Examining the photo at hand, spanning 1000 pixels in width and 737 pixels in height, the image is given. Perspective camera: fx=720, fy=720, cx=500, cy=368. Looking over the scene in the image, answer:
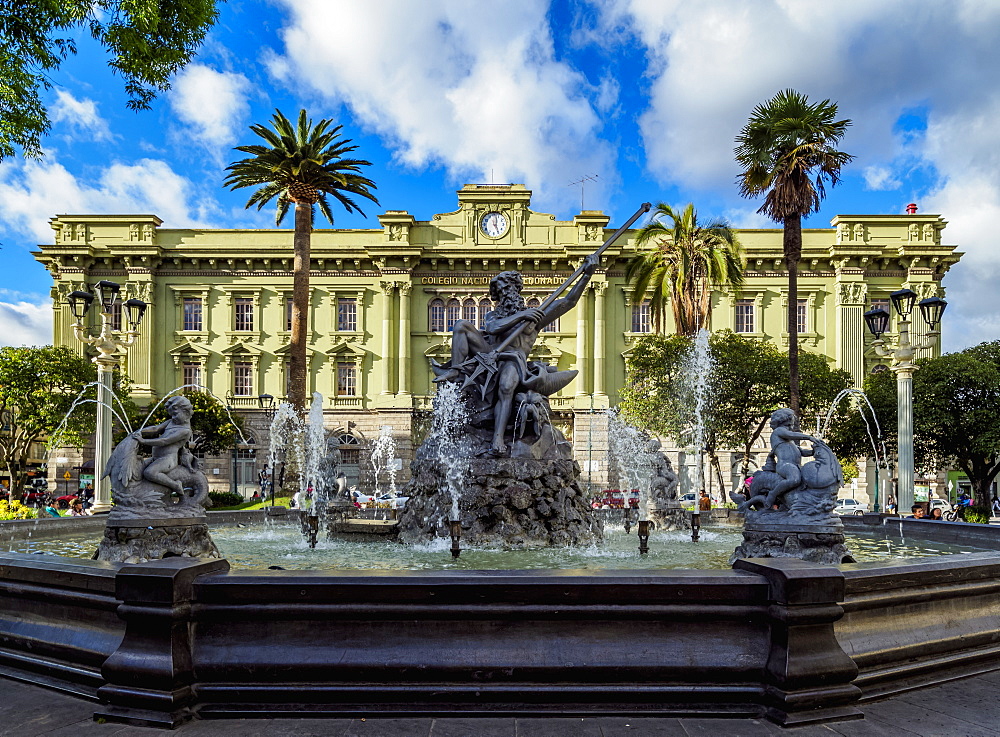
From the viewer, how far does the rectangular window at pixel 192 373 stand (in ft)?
153

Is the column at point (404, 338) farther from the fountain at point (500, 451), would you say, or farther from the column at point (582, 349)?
the fountain at point (500, 451)

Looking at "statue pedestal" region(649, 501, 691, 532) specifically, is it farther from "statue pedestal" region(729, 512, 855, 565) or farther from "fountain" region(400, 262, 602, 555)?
"statue pedestal" region(729, 512, 855, 565)

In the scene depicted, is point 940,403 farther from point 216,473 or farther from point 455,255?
point 216,473

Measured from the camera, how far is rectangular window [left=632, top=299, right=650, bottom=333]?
46722 millimetres

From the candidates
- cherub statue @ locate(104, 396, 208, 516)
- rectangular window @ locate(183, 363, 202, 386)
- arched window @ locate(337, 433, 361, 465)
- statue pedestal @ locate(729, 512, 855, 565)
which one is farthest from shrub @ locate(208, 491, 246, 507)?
statue pedestal @ locate(729, 512, 855, 565)

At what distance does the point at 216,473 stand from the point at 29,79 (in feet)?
125

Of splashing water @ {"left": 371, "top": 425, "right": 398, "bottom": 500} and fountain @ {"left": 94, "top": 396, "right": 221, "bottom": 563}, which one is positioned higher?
fountain @ {"left": 94, "top": 396, "right": 221, "bottom": 563}

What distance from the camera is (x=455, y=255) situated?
46000 mm

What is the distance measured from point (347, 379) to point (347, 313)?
14.3 feet

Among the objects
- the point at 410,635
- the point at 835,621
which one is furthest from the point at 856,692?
the point at 410,635

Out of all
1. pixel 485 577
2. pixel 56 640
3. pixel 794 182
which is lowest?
pixel 56 640

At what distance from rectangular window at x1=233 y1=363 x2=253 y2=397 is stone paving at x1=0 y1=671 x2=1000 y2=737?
45.3 metres

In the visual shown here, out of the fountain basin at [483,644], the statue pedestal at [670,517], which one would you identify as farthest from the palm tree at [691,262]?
the fountain basin at [483,644]

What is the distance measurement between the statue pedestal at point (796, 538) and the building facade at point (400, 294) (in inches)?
1518
